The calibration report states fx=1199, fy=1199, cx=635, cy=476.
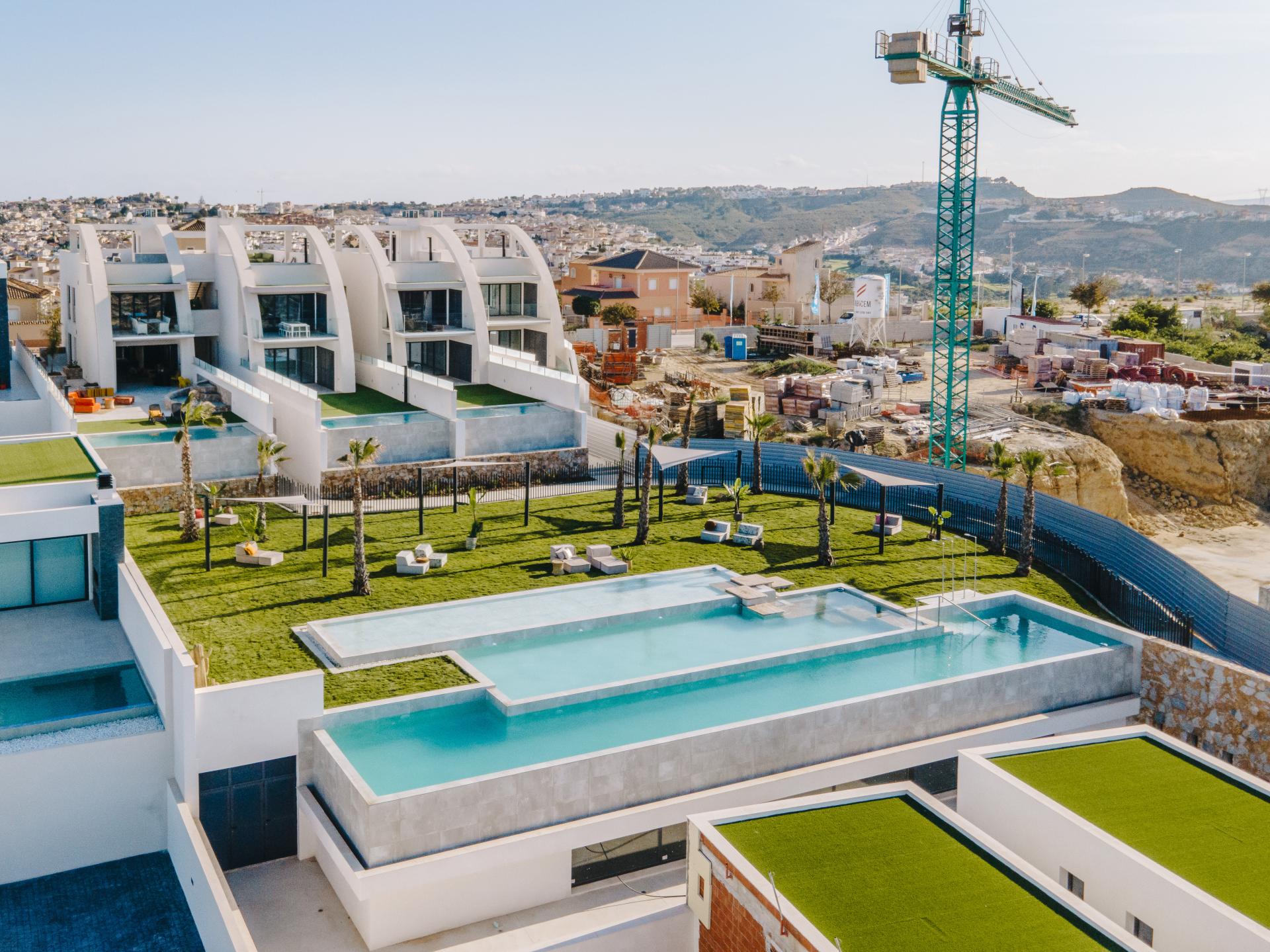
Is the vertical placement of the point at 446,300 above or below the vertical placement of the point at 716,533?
above

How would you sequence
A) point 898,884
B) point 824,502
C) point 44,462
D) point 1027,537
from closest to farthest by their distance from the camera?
point 898,884, point 44,462, point 824,502, point 1027,537

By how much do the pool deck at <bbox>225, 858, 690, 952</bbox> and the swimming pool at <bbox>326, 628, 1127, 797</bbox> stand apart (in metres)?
2.02

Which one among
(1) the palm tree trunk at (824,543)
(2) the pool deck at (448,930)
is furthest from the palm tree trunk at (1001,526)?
(2) the pool deck at (448,930)

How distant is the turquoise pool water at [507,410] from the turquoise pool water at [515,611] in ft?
35.3

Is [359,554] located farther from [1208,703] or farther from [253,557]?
[1208,703]

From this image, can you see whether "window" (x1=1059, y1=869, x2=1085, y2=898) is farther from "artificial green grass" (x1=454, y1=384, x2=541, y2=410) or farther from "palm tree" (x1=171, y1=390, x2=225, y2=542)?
"artificial green grass" (x1=454, y1=384, x2=541, y2=410)

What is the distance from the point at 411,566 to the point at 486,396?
1486 centimetres

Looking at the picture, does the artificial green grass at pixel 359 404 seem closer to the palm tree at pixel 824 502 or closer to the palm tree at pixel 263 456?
the palm tree at pixel 263 456

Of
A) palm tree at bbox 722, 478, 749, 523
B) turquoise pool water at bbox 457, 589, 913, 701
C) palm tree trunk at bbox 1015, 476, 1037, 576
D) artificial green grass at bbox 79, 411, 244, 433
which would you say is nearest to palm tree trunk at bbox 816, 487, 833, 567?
turquoise pool water at bbox 457, 589, 913, 701

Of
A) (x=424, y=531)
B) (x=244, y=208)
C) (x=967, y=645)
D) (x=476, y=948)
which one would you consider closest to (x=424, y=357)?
(x=424, y=531)

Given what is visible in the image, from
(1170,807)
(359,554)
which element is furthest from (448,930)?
(1170,807)

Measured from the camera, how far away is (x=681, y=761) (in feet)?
61.7

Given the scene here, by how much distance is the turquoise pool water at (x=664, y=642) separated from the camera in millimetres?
21578

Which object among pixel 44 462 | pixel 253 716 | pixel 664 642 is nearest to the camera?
pixel 253 716
